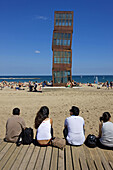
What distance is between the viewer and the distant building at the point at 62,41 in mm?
25031

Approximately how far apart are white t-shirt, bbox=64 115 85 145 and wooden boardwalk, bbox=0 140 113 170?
0.57 ft

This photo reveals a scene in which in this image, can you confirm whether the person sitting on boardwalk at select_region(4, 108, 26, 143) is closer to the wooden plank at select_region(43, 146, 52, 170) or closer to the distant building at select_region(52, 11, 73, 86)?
the wooden plank at select_region(43, 146, 52, 170)

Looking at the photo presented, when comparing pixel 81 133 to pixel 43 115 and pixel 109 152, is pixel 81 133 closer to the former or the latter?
pixel 109 152

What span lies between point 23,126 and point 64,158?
1.54m

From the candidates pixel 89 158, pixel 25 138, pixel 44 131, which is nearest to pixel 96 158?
pixel 89 158

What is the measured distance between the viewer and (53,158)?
13.3 ft

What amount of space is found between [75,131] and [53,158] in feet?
3.01

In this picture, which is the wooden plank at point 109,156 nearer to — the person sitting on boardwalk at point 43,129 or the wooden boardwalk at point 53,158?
the wooden boardwalk at point 53,158

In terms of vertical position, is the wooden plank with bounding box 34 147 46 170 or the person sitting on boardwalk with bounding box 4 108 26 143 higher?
the person sitting on boardwalk with bounding box 4 108 26 143

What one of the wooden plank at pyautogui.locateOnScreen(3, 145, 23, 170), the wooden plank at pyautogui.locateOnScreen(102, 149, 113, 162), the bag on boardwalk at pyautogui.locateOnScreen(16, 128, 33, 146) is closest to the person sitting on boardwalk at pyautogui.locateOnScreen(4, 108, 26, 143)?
the bag on boardwalk at pyautogui.locateOnScreen(16, 128, 33, 146)

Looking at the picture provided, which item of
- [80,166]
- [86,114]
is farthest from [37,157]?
[86,114]

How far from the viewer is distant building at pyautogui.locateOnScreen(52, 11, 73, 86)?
25.0 meters

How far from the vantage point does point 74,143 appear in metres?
4.63

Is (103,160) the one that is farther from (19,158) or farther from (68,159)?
(19,158)
